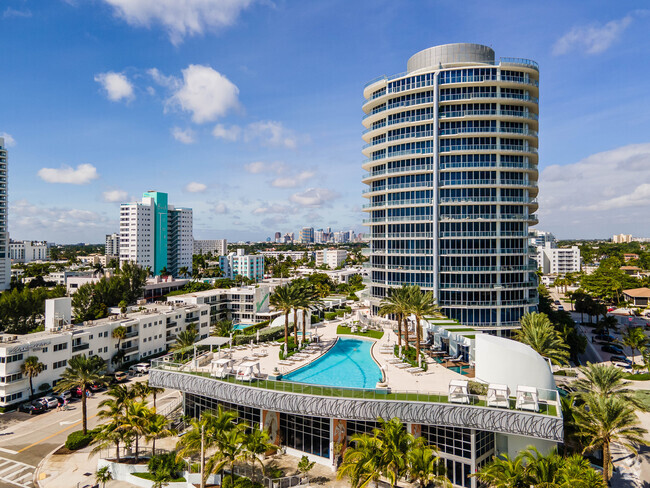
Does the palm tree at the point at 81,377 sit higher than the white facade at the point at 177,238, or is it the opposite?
the white facade at the point at 177,238

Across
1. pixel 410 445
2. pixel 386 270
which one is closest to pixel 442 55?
pixel 386 270

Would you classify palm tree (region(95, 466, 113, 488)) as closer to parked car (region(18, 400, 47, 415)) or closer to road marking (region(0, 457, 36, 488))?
road marking (region(0, 457, 36, 488))

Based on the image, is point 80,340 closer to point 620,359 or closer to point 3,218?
point 620,359

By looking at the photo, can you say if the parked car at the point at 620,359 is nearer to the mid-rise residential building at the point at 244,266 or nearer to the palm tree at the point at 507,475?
the palm tree at the point at 507,475

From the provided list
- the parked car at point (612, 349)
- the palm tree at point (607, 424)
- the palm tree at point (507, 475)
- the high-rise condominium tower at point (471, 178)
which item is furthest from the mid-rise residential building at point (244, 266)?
the palm tree at point (507, 475)

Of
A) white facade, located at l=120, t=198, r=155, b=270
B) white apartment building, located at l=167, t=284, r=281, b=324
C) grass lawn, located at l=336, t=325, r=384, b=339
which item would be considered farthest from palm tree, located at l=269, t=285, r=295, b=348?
white facade, located at l=120, t=198, r=155, b=270

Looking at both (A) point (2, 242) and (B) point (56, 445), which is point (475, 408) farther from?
(A) point (2, 242)
